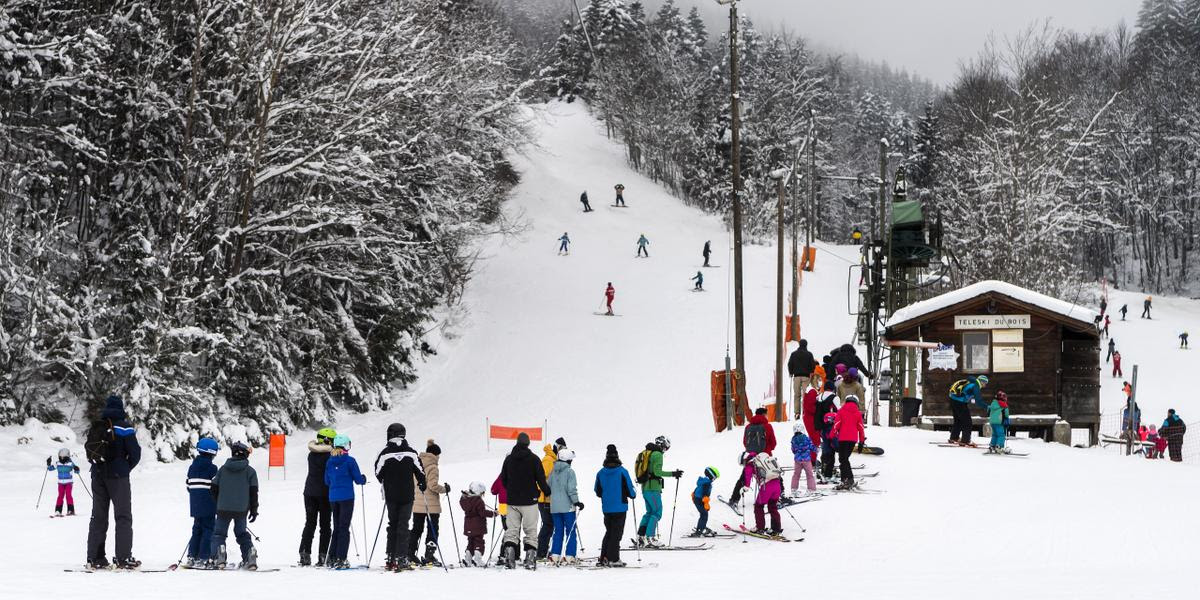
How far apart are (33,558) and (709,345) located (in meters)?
31.9

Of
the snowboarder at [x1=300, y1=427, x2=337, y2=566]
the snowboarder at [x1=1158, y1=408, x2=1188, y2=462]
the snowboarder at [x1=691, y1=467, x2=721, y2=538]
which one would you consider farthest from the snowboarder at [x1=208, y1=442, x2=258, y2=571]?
the snowboarder at [x1=1158, y1=408, x2=1188, y2=462]

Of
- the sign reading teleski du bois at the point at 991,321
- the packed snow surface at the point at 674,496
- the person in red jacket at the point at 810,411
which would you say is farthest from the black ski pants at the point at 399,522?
the sign reading teleski du bois at the point at 991,321

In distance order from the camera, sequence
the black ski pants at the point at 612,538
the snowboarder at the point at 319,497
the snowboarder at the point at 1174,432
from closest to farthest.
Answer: the snowboarder at the point at 319,497 < the black ski pants at the point at 612,538 < the snowboarder at the point at 1174,432

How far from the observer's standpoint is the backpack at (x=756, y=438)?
45.7ft

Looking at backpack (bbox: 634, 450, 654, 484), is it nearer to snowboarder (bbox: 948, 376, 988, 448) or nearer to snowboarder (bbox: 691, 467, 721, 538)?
snowboarder (bbox: 691, 467, 721, 538)

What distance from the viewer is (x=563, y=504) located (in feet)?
40.5

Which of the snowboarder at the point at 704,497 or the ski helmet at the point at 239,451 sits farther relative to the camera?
the snowboarder at the point at 704,497

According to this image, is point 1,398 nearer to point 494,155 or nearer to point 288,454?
point 288,454

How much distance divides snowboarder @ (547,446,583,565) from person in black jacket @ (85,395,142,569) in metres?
4.24

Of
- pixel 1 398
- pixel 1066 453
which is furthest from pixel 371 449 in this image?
pixel 1066 453

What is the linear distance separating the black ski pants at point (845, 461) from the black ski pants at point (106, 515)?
9308 mm

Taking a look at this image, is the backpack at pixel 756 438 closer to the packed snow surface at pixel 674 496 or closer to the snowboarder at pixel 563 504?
the packed snow surface at pixel 674 496

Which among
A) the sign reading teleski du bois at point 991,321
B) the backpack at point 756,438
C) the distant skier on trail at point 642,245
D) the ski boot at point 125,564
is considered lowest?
the ski boot at point 125,564

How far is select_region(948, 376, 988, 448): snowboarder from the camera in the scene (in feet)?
65.5
